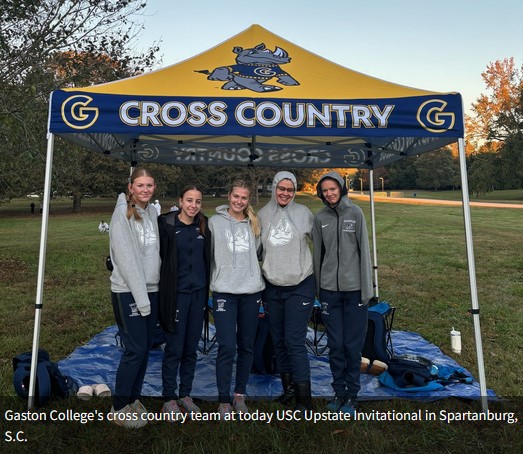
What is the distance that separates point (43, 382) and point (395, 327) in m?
4.47

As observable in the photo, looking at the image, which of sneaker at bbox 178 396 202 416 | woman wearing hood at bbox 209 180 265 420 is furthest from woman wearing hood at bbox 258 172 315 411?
sneaker at bbox 178 396 202 416

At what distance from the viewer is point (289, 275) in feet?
10.7

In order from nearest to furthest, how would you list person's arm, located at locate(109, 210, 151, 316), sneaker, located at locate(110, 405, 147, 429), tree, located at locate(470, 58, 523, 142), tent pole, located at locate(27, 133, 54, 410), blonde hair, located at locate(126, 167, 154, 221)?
person's arm, located at locate(109, 210, 151, 316) → blonde hair, located at locate(126, 167, 154, 221) → sneaker, located at locate(110, 405, 147, 429) → tent pole, located at locate(27, 133, 54, 410) → tree, located at locate(470, 58, 523, 142)

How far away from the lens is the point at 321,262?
346 centimetres

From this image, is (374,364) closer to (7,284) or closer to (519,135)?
(7,284)

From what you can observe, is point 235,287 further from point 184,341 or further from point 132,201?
point 132,201

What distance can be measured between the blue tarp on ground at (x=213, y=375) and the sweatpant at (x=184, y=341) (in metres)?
0.51

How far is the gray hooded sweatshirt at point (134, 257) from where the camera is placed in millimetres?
2930

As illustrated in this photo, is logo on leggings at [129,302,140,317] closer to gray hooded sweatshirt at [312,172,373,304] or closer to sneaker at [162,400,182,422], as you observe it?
sneaker at [162,400,182,422]

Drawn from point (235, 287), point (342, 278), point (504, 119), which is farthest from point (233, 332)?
point (504, 119)

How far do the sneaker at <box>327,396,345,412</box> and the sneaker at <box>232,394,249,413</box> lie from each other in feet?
2.24

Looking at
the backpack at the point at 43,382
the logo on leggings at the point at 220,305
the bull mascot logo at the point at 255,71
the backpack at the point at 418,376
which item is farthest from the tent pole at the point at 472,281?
the backpack at the point at 43,382

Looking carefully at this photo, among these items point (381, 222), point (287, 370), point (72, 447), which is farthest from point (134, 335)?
point (381, 222)

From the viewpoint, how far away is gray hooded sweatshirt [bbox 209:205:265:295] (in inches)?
126
